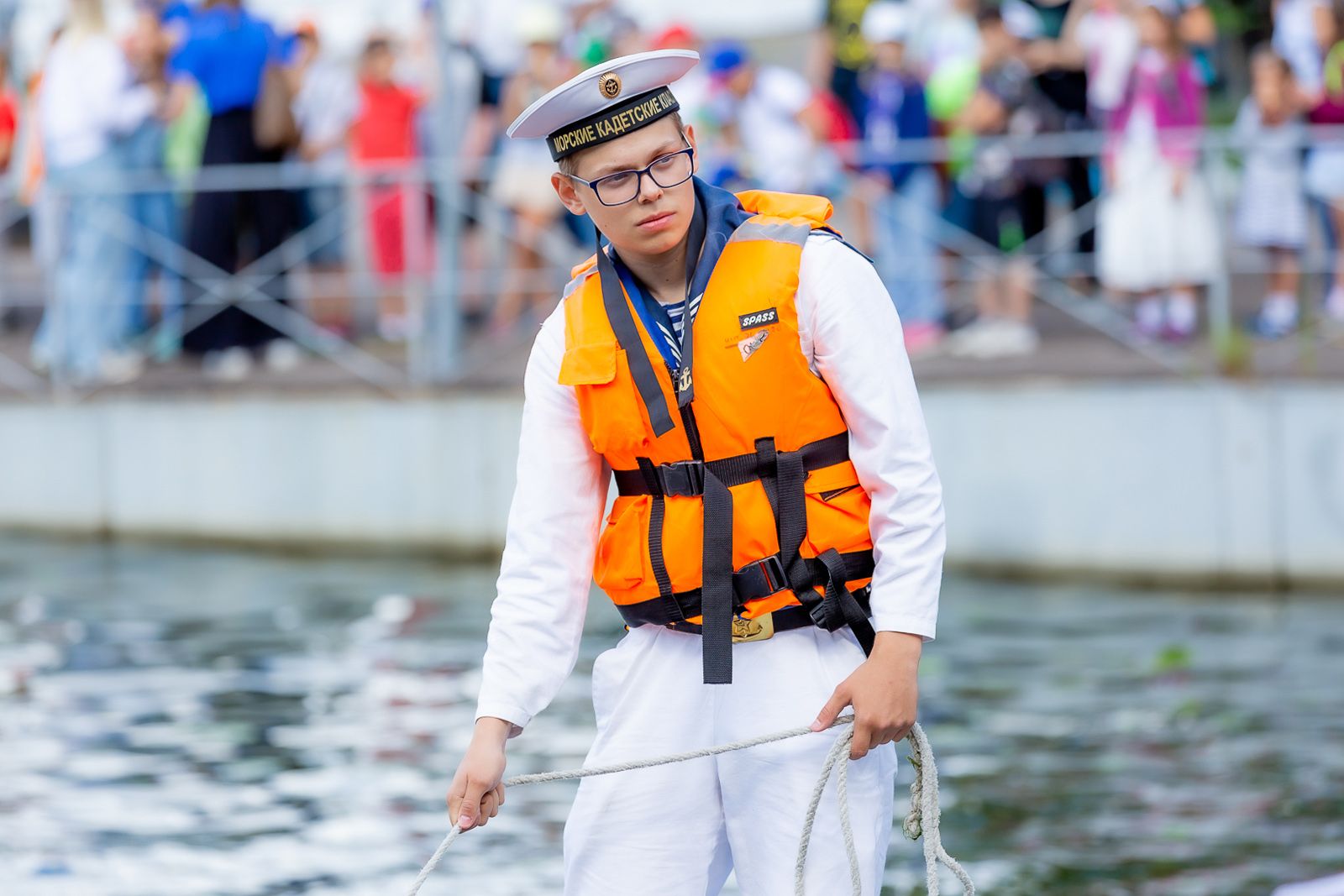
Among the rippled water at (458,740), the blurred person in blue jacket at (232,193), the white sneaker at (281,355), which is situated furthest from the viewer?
the white sneaker at (281,355)

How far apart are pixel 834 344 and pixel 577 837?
3.18ft

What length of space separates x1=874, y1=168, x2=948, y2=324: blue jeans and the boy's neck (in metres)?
7.58

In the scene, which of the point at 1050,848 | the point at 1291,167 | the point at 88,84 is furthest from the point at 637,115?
the point at 88,84

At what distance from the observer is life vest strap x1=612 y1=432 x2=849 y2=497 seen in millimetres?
3361

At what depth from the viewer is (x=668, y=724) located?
3.43 metres

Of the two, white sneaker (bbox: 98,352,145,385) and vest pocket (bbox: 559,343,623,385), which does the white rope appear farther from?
white sneaker (bbox: 98,352,145,385)

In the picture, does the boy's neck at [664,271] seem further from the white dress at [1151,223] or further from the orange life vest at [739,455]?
the white dress at [1151,223]

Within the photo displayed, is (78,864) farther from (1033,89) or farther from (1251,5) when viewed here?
(1251,5)

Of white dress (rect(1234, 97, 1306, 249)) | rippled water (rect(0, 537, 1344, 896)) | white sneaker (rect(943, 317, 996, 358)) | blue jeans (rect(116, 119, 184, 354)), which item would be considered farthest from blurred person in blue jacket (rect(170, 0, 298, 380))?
white dress (rect(1234, 97, 1306, 249))

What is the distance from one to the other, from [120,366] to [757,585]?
9.93 metres

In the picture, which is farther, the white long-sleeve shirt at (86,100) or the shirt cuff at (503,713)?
the white long-sleeve shirt at (86,100)

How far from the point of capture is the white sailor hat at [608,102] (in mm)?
3301

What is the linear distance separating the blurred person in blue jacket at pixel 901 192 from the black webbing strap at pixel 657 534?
760 centimetres

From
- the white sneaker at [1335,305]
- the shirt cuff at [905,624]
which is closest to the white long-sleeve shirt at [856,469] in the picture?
the shirt cuff at [905,624]
